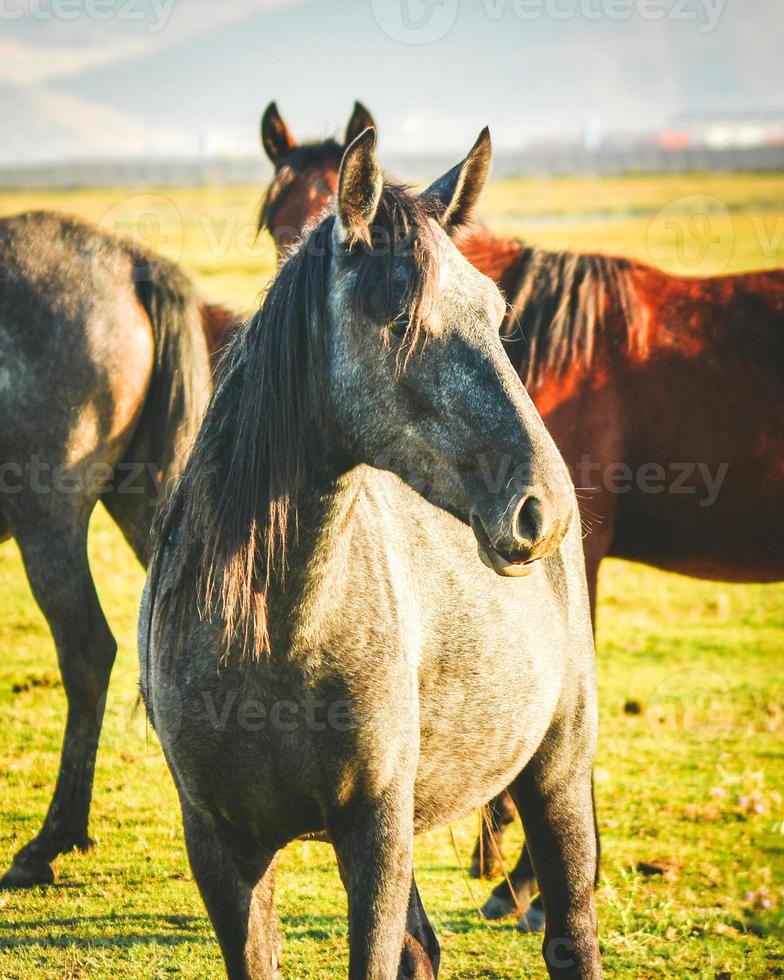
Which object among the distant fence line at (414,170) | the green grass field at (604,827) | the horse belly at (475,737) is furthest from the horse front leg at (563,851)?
the distant fence line at (414,170)

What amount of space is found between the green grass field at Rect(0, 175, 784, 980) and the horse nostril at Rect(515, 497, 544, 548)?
2.00 m

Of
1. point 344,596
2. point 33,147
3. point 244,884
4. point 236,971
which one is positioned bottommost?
point 236,971

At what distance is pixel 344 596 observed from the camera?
8.48ft

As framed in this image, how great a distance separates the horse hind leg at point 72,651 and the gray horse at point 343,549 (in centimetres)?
215

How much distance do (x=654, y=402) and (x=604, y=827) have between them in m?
2.31

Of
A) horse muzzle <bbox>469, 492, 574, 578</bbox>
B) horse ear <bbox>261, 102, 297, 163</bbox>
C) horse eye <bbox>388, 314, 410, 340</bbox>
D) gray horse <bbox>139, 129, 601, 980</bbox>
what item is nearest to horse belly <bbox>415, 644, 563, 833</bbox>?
gray horse <bbox>139, 129, 601, 980</bbox>

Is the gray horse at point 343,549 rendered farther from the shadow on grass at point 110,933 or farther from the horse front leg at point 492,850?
the horse front leg at point 492,850

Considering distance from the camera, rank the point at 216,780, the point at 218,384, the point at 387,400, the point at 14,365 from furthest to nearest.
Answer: the point at 14,365
the point at 218,384
the point at 216,780
the point at 387,400

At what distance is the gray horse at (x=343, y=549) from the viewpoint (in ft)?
7.68

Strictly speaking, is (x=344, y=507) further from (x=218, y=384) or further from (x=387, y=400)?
(x=218, y=384)

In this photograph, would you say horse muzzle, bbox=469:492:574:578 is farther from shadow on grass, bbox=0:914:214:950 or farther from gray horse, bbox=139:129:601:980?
shadow on grass, bbox=0:914:214:950

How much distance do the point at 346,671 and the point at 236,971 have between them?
33.3 inches

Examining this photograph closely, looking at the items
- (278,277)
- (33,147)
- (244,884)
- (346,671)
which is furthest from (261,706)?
(33,147)

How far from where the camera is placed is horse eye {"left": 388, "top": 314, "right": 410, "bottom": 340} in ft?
7.66
